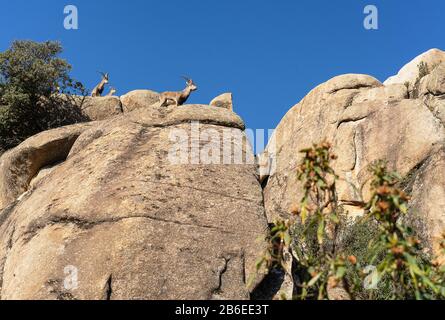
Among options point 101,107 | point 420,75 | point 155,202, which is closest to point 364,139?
point 420,75

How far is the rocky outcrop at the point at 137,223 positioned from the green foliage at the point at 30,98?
27.3 ft

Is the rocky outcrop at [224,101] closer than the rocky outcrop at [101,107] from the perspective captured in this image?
Yes

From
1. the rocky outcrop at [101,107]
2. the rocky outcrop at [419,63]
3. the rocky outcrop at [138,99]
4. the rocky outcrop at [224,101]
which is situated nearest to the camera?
the rocky outcrop at [224,101]

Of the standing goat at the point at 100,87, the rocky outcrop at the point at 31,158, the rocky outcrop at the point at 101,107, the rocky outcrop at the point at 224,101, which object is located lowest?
the rocky outcrop at the point at 31,158

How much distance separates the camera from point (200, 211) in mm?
10719

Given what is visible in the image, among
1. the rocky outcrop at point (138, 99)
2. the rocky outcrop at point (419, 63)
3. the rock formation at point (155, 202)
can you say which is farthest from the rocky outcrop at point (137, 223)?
the rocky outcrop at point (419, 63)

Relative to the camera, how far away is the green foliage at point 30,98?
21219mm

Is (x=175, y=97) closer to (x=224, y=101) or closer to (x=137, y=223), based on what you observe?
(x=224, y=101)

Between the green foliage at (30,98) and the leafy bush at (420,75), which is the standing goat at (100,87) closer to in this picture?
the green foliage at (30,98)

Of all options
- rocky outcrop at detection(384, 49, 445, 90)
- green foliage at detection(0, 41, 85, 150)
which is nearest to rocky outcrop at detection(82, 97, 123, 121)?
green foliage at detection(0, 41, 85, 150)

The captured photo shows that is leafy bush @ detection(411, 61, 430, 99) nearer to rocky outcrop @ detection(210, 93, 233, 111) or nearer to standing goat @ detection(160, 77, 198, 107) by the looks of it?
rocky outcrop @ detection(210, 93, 233, 111)

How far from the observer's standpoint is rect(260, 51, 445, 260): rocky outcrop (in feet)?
52.0

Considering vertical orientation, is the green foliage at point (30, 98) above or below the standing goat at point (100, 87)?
below
